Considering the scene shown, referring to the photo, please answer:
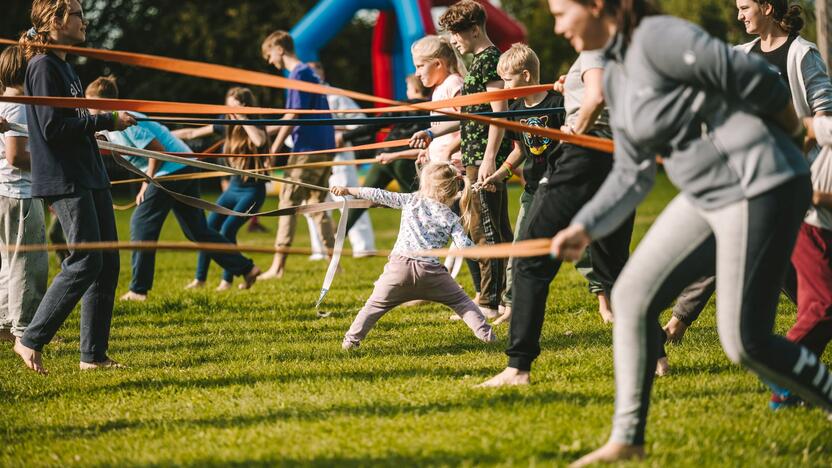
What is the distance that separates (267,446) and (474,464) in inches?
35.6

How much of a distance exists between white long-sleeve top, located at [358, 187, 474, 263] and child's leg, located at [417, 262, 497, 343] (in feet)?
0.26

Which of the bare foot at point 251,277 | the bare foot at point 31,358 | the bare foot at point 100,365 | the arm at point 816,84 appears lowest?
the bare foot at point 251,277

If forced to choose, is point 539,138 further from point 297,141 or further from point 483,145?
point 297,141

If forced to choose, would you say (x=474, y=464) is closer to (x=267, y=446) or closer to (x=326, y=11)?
(x=267, y=446)

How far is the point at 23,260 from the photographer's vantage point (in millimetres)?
6523

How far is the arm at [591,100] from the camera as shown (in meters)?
4.35

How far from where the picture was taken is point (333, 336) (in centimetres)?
670

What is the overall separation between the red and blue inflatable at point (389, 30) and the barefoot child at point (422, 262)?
14.6m

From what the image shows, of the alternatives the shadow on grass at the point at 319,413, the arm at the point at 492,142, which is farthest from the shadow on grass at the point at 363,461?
the arm at the point at 492,142

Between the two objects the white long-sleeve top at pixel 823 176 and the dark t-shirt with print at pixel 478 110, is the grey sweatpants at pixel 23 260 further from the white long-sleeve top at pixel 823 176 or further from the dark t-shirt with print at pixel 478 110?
the white long-sleeve top at pixel 823 176

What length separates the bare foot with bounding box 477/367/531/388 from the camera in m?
4.89

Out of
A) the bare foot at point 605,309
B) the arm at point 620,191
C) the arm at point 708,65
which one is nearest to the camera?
the arm at point 708,65

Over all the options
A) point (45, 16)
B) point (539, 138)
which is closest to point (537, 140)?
point (539, 138)

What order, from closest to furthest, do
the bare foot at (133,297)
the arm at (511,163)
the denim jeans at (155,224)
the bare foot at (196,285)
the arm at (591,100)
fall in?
the arm at (591,100) < the arm at (511,163) < the bare foot at (133,297) < the denim jeans at (155,224) < the bare foot at (196,285)
